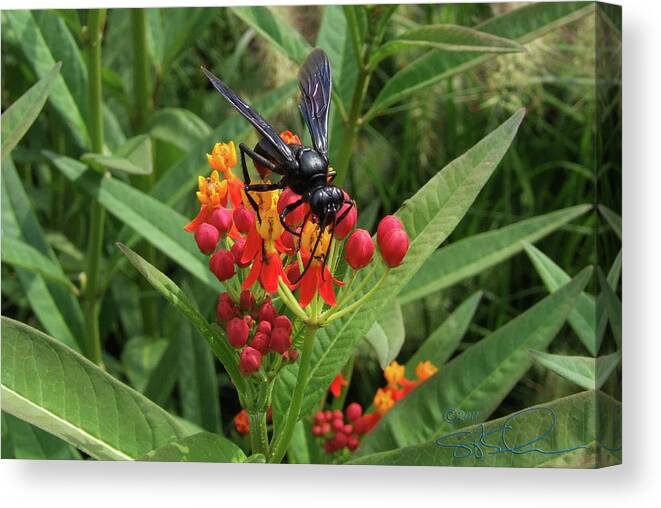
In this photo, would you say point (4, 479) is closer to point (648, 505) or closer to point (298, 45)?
point (298, 45)

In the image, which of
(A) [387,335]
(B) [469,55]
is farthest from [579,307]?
(B) [469,55]

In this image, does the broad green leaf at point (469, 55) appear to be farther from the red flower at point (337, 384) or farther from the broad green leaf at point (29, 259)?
the broad green leaf at point (29, 259)

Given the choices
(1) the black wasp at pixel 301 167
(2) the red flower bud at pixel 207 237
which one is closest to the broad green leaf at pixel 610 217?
(1) the black wasp at pixel 301 167

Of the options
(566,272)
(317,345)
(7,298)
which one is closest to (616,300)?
(566,272)

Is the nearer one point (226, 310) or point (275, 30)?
point (226, 310)

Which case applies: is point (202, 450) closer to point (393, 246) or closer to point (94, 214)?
point (393, 246)
